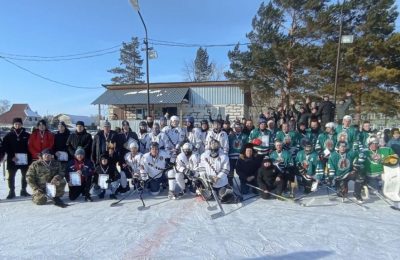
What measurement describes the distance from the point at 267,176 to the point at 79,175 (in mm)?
3724

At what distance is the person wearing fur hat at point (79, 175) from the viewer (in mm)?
6379

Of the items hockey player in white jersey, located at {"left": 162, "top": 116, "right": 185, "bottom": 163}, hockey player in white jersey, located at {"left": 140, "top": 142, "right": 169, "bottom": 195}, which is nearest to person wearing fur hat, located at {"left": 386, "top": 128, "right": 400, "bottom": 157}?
hockey player in white jersey, located at {"left": 162, "top": 116, "right": 185, "bottom": 163}

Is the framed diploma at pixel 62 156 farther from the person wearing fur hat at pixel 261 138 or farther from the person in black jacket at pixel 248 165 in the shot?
the person wearing fur hat at pixel 261 138

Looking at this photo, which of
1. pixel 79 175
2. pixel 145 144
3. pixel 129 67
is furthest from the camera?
pixel 129 67

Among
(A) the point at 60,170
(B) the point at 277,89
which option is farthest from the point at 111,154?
(B) the point at 277,89

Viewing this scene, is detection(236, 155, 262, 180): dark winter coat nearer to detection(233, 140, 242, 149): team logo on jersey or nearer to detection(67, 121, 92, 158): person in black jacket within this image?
detection(233, 140, 242, 149): team logo on jersey

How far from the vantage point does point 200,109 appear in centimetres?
2302

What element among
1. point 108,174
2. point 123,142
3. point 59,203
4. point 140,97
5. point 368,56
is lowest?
point 59,203

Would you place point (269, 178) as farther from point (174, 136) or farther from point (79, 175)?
point (79, 175)

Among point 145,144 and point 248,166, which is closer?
point 248,166

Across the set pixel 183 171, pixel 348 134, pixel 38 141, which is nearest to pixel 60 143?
pixel 38 141

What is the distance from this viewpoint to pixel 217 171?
21.2 feet

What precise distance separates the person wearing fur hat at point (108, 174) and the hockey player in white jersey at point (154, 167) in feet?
1.79

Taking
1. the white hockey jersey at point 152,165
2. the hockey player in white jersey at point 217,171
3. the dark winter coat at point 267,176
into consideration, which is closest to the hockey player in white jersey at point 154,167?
the white hockey jersey at point 152,165
